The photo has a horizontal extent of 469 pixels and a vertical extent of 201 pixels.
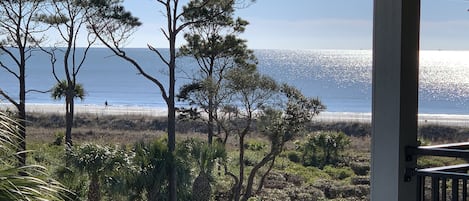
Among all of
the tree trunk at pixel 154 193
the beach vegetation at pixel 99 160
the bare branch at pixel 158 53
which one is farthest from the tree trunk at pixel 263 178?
the bare branch at pixel 158 53

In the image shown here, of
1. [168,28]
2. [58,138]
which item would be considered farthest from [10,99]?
[168,28]

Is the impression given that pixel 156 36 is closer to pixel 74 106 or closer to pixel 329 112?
pixel 74 106

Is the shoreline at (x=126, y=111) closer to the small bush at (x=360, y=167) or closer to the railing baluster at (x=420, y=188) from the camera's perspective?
the small bush at (x=360, y=167)

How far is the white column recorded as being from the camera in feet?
7.80

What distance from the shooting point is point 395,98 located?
2.40 metres

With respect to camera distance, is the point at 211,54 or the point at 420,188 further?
the point at 211,54

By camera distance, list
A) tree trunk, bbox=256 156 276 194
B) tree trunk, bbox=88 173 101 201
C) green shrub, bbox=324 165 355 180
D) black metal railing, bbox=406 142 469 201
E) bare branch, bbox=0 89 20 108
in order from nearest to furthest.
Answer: black metal railing, bbox=406 142 469 201
bare branch, bbox=0 89 20 108
tree trunk, bbox=88 173 101 201
green shrub, bbox=324 165 355 180
tree trunk, bbox=256 156 276 194

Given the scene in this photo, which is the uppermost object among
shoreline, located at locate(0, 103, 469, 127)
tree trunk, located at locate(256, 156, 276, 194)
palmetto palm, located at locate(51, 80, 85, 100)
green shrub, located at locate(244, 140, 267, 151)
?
palmetto palm, located at locate(51, 80, 85, 100)

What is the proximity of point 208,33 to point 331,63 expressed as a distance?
1.35m

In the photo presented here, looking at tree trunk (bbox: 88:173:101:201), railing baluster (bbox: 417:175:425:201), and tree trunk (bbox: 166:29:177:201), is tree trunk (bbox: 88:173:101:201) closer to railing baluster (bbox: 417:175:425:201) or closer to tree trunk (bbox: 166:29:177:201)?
tree trunk (bbox: 166:29:177:201)

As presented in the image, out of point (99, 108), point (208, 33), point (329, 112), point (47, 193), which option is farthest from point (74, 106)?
point (47, 193)

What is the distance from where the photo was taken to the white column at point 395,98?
2377 mm

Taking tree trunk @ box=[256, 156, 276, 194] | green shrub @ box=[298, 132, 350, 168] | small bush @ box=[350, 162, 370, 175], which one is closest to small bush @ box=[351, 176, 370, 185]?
small bush @ box=[350, 162, 370, 175]

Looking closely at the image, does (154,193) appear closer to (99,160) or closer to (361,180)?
(99,160)
